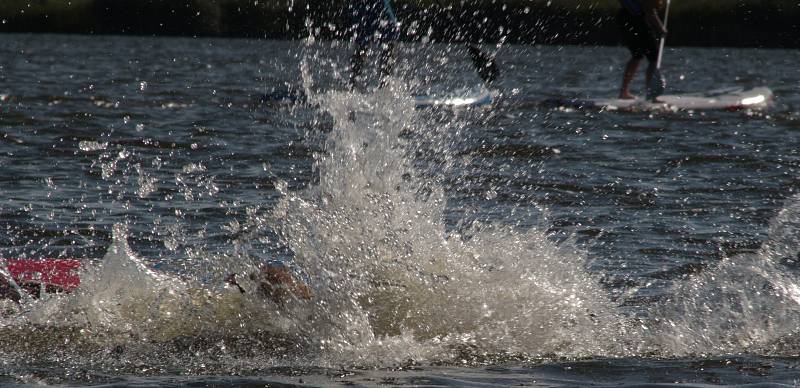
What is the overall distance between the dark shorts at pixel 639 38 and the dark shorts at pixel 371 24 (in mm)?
2530

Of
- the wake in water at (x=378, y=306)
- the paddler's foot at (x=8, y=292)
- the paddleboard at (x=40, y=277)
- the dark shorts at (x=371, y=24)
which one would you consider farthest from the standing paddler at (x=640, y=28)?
the paddler's foot at (x=8, y=292)

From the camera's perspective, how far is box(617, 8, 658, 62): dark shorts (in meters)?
13.3

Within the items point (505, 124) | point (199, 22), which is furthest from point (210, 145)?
point (199, 22)

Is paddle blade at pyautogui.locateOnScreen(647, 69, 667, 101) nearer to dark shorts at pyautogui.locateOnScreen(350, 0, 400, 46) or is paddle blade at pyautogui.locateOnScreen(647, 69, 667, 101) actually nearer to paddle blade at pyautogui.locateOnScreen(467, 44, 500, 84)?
paddle blade at pyautogui.locateOnScreen(467, 44, 500, 84)

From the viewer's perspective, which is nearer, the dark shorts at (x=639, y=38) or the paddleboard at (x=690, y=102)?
the dark shorts at (x=639, y=38)

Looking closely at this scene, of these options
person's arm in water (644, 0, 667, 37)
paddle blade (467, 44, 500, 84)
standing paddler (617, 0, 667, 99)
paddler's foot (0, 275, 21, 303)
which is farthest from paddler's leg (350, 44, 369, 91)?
paddler's foot (0, 275, 21, 303)

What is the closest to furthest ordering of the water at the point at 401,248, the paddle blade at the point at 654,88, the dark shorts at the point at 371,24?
the water at the point at 401,248 < the dark shorts at the point at 371,24 < the paddle blade at the point at 654,88

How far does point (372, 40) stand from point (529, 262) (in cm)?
842

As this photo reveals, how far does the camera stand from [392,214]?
5480 millimetres

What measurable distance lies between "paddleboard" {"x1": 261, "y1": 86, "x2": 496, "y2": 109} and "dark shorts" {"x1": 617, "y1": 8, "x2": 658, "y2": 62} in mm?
1543

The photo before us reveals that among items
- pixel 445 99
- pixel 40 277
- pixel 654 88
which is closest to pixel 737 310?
pixel 40 277

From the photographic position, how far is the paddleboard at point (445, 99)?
42.0 feet

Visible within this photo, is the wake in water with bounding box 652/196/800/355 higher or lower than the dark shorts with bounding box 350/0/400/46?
lower

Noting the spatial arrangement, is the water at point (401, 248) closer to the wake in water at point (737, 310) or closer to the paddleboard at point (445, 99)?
the wake in water at point (737, 310)
